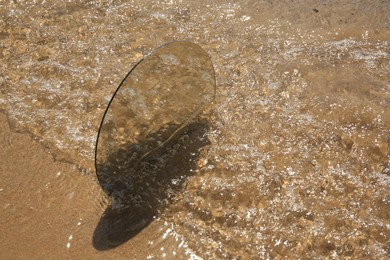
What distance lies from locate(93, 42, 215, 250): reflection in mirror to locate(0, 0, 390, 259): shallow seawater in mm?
110

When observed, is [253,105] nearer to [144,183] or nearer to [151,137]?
[151,137]

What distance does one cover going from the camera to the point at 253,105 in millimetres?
2984

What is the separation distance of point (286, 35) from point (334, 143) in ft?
3.35

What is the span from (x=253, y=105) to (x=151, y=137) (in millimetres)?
741

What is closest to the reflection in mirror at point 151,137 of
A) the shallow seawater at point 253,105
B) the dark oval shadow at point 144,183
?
the dark oval shadow at point 144,183

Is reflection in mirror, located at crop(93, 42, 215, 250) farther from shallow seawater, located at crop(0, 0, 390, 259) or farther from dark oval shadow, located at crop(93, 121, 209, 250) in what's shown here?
shallow seawater, located at crop(0, 0, 390, 259)

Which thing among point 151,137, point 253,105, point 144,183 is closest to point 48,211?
point 144,183

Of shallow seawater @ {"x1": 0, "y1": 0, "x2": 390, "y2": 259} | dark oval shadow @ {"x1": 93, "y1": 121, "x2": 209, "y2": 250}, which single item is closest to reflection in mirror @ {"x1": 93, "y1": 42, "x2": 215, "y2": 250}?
dark oval shadow @ {"x1": 93, "y1": 121, "x2": 209, "y2": 250}

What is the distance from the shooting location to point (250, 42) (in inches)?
133

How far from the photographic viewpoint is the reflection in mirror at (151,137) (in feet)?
7.60

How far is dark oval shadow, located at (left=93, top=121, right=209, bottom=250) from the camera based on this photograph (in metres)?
2.39

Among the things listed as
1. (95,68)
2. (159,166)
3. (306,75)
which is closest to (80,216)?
(159,166)

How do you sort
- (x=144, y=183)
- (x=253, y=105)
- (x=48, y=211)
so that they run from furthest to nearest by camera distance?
(x=253, y=105)
(x=144, y=183)
(x=48, y=211)

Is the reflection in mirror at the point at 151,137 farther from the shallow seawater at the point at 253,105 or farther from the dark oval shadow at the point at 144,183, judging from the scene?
the shallow seawater at the point at 253,105
